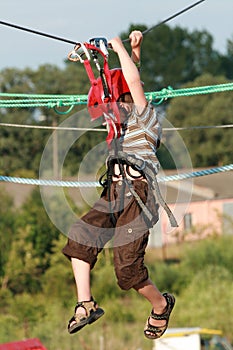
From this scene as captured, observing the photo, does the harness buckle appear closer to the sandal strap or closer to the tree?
the sandal strap

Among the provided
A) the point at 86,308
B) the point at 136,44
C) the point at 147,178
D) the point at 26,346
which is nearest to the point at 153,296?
the point at 86,308

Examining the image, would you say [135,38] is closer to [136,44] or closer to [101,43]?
[136,44]

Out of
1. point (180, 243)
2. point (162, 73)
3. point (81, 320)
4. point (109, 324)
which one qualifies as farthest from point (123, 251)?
point (162, 73)

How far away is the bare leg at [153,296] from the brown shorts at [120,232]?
88 mm

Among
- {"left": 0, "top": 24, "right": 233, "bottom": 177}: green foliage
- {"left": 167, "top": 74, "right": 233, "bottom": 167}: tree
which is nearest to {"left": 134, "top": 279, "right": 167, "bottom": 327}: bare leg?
{"left": 0, "top": 24, "right": 233, "bottom": 177}: green foliage

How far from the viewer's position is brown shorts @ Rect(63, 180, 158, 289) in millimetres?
6852

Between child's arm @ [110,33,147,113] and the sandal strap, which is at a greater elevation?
child's arm @ [110,33,147,113]

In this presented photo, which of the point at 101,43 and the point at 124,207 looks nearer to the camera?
the point at 101,43

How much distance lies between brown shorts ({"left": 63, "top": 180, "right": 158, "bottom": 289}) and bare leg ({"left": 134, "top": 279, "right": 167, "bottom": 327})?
0.09 metres

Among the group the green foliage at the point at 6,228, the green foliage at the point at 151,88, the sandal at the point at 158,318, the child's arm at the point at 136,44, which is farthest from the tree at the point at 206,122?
the child's arm at the point at 136,44

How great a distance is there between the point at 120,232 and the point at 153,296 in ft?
1.67

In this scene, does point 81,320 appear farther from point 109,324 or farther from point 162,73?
point 162,73

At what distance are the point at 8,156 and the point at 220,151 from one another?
9221 millimetres

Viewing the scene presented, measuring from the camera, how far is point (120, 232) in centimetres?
686
